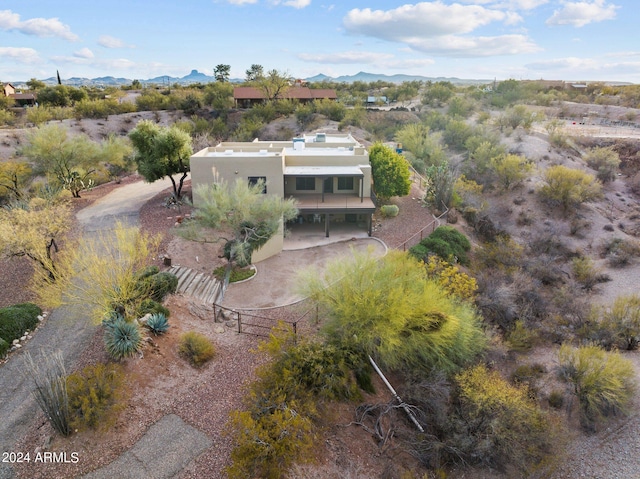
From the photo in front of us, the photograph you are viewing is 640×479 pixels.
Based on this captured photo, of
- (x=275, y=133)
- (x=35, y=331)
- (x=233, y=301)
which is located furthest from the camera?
(x=275, y=133)

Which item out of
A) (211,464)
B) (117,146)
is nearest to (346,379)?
(211,464)

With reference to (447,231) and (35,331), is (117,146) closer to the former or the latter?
(35,331)

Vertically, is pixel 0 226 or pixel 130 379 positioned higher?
pixel 0 226

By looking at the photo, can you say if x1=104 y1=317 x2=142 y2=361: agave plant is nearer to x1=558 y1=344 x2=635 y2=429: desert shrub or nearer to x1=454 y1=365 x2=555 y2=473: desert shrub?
x1=454 y1=365 x2=555 y2=473: desert shrub

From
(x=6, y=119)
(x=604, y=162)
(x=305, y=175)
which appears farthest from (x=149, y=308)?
(x=6, y=119)

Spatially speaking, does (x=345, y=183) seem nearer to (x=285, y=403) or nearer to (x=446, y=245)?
(x=446, y=245)

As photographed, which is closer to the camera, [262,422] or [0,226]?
[262,422]
